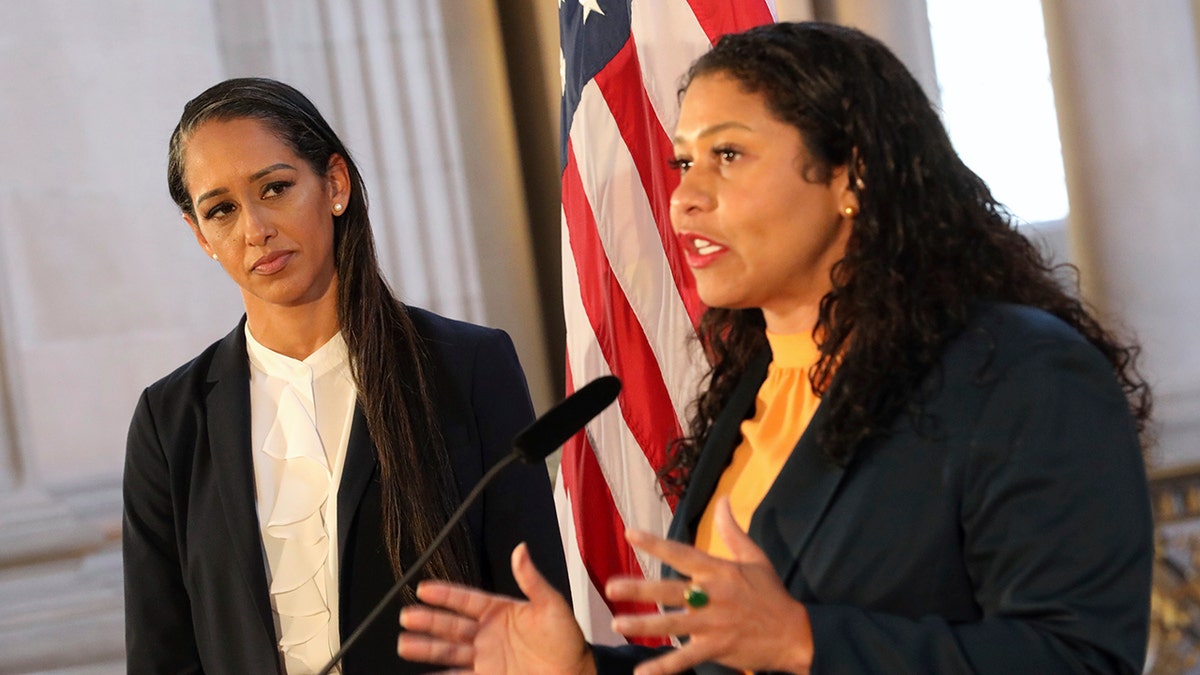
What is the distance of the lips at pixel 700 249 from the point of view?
153 cm

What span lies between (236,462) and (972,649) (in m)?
1.27

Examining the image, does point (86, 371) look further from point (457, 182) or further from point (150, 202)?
point (457, 182)

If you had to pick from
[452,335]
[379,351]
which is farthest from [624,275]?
[379,351]

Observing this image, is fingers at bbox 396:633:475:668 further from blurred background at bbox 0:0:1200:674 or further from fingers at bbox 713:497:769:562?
blurred background at bbox 0:0:1200:674

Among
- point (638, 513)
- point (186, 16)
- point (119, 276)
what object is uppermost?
point (186, 16)

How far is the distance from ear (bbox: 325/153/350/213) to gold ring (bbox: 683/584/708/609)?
3.95 feet

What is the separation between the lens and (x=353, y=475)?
1956mm

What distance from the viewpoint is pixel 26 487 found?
349 cm

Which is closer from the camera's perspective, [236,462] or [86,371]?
[236,462]

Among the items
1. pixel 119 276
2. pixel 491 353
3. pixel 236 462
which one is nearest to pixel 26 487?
pixel 119 276

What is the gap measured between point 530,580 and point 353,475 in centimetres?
63

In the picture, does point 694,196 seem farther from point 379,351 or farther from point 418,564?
point 379,351

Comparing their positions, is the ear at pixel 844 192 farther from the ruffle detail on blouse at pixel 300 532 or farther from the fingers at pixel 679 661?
the ruffle detail on blouse at pixel 300 532

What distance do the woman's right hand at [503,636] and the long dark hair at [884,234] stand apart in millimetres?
390
